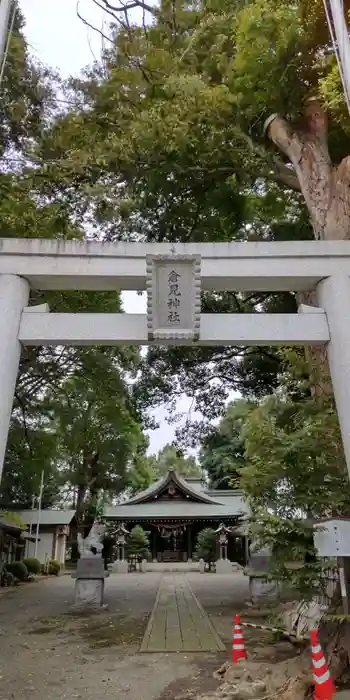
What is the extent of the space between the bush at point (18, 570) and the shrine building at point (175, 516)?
5380 mm

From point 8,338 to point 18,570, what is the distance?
62.8 feet

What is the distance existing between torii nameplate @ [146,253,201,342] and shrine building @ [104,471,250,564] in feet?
72.4

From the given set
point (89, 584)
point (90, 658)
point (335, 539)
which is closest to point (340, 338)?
point (335, 539)

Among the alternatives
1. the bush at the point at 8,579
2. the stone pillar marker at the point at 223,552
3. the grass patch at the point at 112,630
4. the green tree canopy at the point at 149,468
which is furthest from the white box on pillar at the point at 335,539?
the stone pillar marker at the point at 223,552

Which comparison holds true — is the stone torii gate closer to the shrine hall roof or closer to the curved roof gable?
the shrine hall roof

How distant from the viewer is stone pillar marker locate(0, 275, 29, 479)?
5320mm

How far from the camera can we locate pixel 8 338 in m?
5.50

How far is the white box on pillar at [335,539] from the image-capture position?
480 centimetres

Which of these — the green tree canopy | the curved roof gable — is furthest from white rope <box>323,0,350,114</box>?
the curved roof gable

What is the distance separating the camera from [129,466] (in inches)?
1303

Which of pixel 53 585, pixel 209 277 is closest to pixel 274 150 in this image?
pixel 209 277

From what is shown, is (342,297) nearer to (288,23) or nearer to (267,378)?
(288,23)

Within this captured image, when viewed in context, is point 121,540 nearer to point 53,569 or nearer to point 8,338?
point 53,569

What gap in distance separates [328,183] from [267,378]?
22.2 feet
